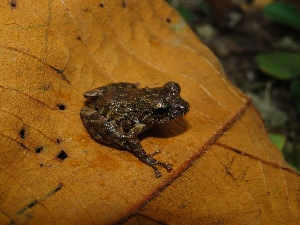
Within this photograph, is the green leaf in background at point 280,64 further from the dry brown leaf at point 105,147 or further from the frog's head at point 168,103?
the frog's head at point 168,103

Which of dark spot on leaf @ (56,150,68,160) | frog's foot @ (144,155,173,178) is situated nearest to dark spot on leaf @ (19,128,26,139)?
dark spot on leaf @ (56,150,68,160)

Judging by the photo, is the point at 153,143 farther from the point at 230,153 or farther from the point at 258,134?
the point at 258,134

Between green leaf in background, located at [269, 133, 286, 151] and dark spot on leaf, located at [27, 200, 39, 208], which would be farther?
green leaf in background, located at [269, 133, 286, 151]

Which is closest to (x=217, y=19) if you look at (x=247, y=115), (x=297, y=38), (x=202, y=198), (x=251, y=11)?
(x=251, y=11)

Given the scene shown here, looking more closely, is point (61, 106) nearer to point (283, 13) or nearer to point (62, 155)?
point (62, 155)

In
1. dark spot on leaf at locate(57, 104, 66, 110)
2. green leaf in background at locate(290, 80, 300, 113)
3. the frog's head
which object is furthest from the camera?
Answer: green leaf in background at locate(290, 80, 300, 113)

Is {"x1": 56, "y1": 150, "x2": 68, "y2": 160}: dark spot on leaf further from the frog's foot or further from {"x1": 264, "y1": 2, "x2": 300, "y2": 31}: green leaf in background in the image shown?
{"x1": 264, "y1": 2, "x2": 300, "y2": 31}: green leaf in background
